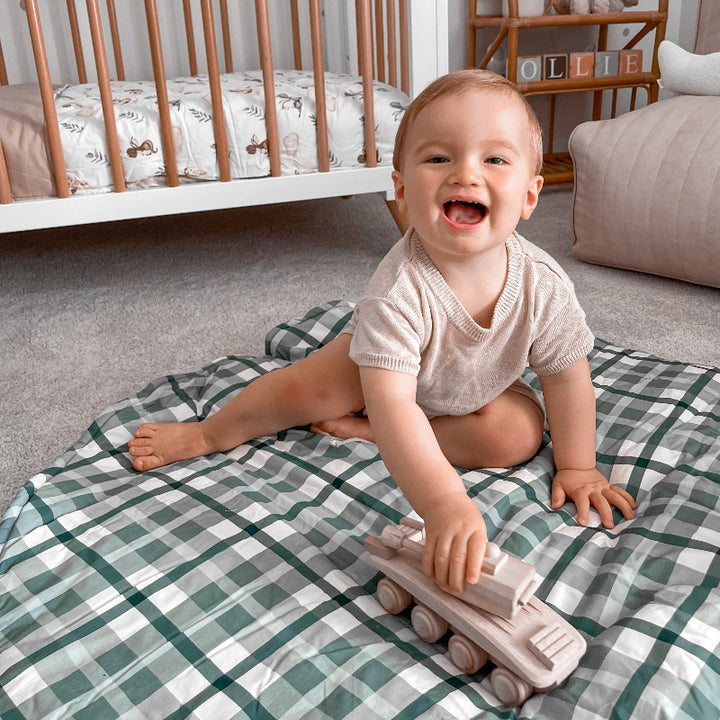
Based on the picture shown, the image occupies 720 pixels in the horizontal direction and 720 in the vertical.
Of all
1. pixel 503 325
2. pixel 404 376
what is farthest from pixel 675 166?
pixel 404 376

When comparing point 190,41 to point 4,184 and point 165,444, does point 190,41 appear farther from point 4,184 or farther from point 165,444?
point 165,444

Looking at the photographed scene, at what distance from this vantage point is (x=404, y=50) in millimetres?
1779

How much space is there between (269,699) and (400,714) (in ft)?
0.34

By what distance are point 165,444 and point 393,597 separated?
16.1 inches

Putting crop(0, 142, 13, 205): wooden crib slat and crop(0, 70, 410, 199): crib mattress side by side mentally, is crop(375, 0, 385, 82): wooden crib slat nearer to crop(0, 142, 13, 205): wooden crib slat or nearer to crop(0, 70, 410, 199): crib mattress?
crop(0, 70, 410, 199): crib mattress

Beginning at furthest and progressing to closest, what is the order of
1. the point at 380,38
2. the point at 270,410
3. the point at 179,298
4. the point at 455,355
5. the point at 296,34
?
1. the point at 296,34
2. the point at 380,38
3. the point at 179,298
4. the point at 270,410
5. the point at 455,355

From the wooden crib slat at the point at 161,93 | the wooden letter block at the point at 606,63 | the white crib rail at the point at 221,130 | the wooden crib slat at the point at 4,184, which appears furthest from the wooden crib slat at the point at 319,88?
the wooden letter block at the point at 606,63

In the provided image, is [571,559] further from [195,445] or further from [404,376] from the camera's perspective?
[195,445]

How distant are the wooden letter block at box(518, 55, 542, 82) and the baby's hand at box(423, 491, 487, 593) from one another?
2.09 m

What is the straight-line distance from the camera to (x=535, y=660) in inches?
23.5

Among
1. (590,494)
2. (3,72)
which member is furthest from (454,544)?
(3,72)

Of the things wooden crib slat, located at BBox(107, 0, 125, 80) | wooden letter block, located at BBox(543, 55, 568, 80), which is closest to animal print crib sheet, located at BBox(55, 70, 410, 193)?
wooden crib slat, located at BBox(107, 0, 125, 80)

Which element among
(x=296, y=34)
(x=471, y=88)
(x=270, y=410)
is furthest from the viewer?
(x=296, y=34)

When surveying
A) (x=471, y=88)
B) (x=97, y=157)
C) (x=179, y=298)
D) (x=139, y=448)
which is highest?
(x=471, y=88)
